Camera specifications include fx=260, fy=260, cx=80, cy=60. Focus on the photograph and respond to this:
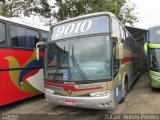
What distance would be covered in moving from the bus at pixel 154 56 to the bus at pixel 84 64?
4.12 metres

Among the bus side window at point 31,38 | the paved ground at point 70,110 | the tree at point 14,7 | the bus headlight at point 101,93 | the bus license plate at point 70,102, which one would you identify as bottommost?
the paved ground at point 70,110

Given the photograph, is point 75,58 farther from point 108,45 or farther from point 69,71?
point 108,45

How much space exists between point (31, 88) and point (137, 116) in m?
4.54

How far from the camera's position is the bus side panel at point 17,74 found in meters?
8.60

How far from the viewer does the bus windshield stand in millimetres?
7230

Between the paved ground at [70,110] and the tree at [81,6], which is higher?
the tree at [81,6]

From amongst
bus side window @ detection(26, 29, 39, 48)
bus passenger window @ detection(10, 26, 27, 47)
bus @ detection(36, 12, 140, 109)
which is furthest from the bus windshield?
bus side window @ detection(26, 29, 39, 48)

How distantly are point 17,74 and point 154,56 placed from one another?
6.10 meters

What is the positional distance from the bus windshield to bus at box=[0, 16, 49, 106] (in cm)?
174

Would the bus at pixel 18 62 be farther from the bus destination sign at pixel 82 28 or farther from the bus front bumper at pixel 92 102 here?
the bus front bumper at pixel 92 102

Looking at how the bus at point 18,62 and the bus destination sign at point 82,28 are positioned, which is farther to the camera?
the bus at point 18,62

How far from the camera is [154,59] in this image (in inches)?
460

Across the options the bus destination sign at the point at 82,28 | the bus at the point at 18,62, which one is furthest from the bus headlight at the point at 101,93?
the bus at the point at 18,62

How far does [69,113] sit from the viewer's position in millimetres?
8266
